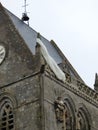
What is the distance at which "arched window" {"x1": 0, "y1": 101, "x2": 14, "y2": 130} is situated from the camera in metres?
48.0

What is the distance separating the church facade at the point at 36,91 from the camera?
154 ft

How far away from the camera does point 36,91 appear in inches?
1863

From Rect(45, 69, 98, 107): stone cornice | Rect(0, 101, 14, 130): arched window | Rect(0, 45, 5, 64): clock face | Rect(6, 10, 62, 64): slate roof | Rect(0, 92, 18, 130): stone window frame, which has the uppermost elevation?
Rect(6, 10, 62, 64): slate roof

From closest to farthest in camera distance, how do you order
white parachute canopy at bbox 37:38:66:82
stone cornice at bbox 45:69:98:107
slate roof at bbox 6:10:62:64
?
1. white parachute canopy at bbox 37:38:66:82
2. stone cornice at bbox 45:69:98:107
3. slate roof at bbox 6:10:62:64

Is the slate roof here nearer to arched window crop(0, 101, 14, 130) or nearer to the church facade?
the church facade

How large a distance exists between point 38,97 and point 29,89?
3.47ft

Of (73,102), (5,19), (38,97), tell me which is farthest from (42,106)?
(5,19)

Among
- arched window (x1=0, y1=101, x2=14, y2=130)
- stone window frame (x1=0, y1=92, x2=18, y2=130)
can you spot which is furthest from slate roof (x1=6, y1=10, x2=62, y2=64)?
arched window (x1=0, y1=101, x2=14, y2=130)

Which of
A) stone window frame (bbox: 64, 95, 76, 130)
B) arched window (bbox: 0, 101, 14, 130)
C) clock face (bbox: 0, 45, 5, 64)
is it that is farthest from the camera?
clock face (bbox: 0, 45, 5, 64)

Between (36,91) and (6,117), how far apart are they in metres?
2.70

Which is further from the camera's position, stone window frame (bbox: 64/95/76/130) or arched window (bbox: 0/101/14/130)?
stone window frame (bbox: 64/95/76/130)

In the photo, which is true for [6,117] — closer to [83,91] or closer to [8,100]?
[8,100]

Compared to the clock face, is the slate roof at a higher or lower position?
higher

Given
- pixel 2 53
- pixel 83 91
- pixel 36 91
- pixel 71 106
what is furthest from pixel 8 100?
pixel 83 91
